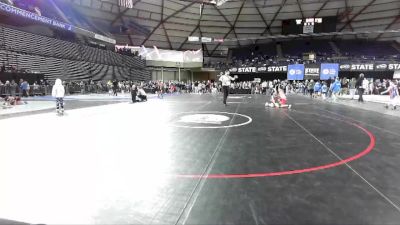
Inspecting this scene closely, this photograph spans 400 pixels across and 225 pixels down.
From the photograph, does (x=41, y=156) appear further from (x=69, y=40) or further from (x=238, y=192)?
(x=69, y=40)

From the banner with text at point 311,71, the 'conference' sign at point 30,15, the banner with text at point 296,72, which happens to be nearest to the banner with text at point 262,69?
the banner with text at point 296,72

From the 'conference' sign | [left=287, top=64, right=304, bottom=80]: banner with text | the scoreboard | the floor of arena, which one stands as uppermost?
the scoreboard

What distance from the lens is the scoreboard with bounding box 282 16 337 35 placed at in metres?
38.4

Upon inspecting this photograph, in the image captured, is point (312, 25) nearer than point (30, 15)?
No

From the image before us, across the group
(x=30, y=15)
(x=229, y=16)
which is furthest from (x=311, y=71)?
(x=30, y=15)

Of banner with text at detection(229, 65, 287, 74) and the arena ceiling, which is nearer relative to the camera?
the arena ceiling

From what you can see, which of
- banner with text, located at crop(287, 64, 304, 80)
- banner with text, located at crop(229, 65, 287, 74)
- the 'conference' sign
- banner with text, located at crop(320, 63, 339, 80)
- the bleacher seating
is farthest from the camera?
banner with text, located at crop(229, 65, 287, 74)

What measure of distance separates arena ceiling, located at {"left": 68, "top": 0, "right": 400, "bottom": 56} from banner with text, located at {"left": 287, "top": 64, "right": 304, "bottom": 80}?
794 cm

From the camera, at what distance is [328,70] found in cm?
3328

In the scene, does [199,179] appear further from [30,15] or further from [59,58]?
[59,58]

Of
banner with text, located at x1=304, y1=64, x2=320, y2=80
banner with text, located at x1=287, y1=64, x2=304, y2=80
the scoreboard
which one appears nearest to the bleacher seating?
banner with text, located at x1=287, y1=64, x2=304, y2=80

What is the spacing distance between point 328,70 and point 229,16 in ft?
49.2

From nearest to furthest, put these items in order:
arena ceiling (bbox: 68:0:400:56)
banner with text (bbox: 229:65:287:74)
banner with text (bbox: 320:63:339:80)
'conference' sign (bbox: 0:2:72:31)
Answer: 'conference' sign (bbox: 0:2:72:31) < banner with text (bbox: 320:63:339:80) < arena ceiling (bbox: 68:0:400:56) < banner with text (bbox: 229:65:287:74)

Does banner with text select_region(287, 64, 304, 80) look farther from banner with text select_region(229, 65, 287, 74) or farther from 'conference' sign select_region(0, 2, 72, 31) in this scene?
'conference' sign select_region(0, 2, 72, 31)
